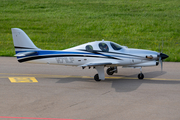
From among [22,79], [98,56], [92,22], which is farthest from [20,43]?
[92,22]

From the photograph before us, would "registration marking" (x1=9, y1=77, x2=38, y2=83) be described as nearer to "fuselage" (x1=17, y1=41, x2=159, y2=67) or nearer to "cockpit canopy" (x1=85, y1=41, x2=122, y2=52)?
"fuselage" (x1=17, y1=41, x2=159, y2=67)

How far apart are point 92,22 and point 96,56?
21.7m

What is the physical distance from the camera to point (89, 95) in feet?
37.0

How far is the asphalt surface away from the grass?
792 cm

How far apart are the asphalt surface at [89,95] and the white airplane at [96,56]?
103 centimetres

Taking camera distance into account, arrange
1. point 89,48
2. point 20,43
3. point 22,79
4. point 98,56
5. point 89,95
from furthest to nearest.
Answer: point 20,43 → point 22,79 → point 89,48 → point 98,56 → point 89,95

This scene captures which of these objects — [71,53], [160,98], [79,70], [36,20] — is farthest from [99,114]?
[36,20]

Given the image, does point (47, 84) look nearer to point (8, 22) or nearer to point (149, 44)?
point (149, 44)

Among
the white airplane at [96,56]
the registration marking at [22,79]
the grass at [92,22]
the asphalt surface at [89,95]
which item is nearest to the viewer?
the asphalt surface at [89,95]

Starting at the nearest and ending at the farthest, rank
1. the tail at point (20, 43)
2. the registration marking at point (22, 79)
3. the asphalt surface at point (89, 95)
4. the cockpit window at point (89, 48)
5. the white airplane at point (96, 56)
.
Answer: the asphalt surface at point (89, 95) → the white airplane at point (96, 56) → the registration marking at point (22, 79) → the cockpit window at point (89, 48) → the tail at point (20, 43)

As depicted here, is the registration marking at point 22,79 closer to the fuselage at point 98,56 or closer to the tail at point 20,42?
the fuselage at point 98,56

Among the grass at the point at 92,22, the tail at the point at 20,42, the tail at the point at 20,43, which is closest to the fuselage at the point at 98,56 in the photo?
the tail at the point at 20,43

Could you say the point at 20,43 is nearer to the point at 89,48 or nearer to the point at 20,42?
the point at 20,42

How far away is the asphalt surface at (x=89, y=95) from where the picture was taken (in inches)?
352
